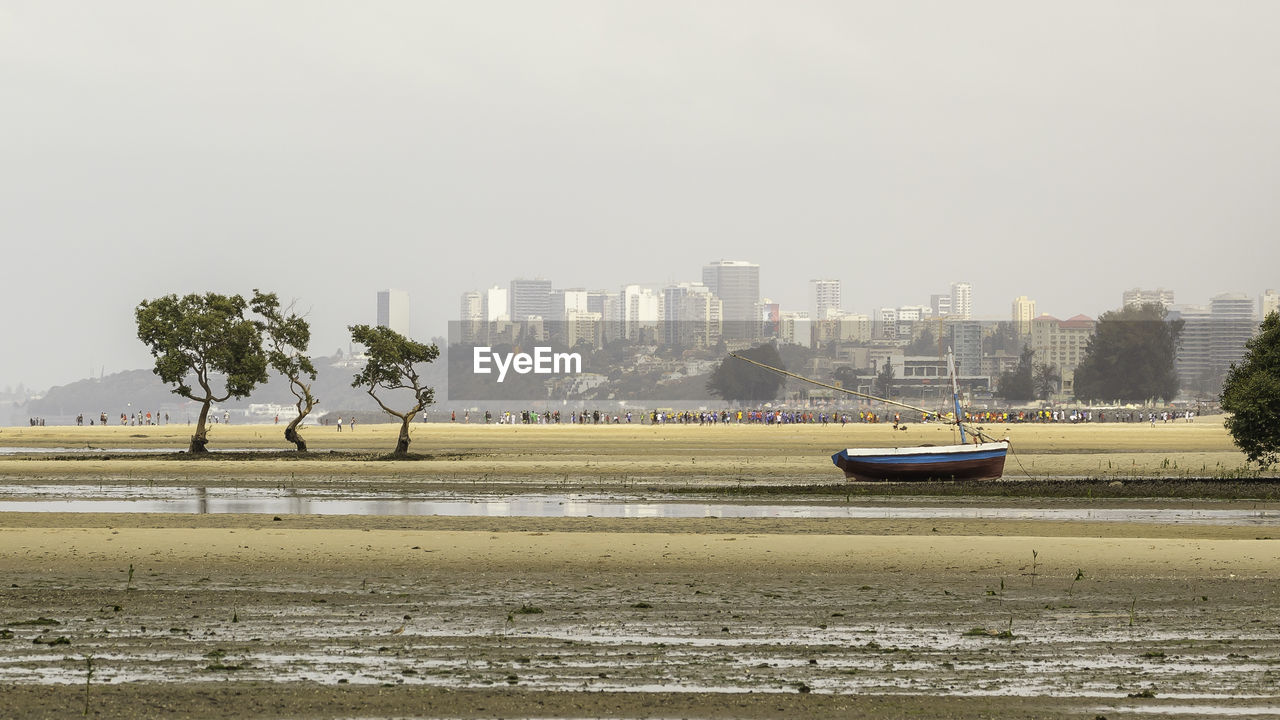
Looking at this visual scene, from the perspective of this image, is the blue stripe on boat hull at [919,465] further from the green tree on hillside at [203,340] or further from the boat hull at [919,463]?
the green tree on hillside at [203,340]

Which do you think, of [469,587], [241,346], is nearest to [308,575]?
[469,587]

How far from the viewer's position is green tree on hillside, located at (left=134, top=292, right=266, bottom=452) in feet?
183

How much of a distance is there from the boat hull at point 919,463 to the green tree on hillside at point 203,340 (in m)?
27.2

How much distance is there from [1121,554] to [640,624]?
372 inches

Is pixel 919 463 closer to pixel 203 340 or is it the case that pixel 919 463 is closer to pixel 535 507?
pixel 535 507

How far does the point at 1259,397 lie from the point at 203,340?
39.7 meters

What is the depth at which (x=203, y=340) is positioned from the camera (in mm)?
56125

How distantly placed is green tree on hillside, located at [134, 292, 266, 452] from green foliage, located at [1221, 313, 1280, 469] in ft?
120

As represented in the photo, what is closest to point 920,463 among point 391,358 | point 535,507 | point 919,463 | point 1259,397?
point 919,463

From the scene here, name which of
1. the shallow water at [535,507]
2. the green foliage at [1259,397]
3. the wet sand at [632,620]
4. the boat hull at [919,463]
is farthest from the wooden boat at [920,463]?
the wet sand at [632,620]

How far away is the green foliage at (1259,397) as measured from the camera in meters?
37.2

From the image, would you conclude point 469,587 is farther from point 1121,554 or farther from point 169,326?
point 169,326

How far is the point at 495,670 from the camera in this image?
1163cm

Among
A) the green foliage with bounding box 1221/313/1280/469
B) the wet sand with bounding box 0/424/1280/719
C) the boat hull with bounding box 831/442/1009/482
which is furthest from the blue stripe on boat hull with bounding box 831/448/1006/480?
the wet sand with bounding box 0/424/1280/719
